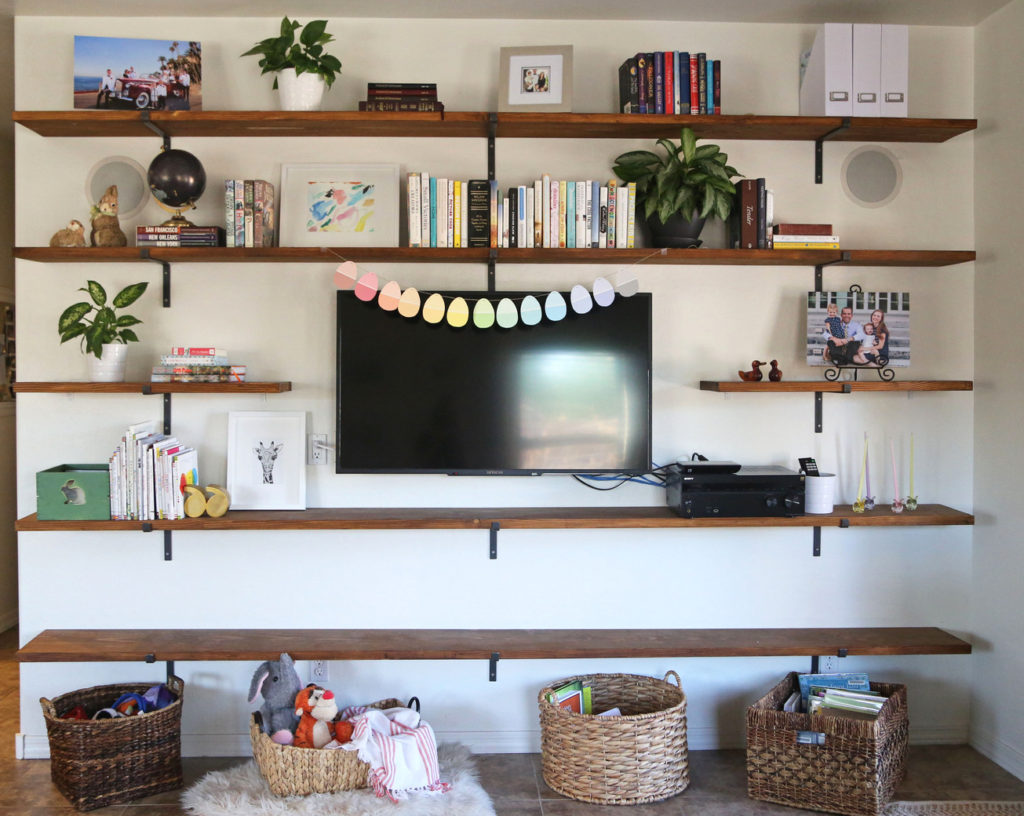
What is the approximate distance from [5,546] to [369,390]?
8.55 ft

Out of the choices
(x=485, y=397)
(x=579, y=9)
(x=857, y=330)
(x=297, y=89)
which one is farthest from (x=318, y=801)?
(x=579, y=9)

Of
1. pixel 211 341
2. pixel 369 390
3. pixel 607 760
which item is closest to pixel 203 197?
pixel 211 341

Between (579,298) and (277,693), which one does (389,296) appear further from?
(277,693)

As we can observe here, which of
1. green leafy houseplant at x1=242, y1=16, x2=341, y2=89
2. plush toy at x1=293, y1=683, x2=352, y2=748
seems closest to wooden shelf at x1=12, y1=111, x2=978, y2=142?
green leafy houseplant at x1=242, y1=16, x2=341, y2=89

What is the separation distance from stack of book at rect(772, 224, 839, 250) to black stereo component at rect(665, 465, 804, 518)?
0.74m

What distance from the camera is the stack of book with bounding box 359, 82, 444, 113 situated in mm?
2803

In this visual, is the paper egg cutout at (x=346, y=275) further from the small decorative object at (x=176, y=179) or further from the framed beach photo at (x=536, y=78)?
the framed beach photo at (x=536, y=78)

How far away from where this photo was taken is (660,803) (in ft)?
8.80

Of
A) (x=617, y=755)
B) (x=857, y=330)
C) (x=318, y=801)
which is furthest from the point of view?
(x=857, y=330)

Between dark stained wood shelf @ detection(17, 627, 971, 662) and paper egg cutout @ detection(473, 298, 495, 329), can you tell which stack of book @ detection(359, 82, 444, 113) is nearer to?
paper egg cutout @ detection(473, 298, 495, 329)

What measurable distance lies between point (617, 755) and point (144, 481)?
167 centimetres

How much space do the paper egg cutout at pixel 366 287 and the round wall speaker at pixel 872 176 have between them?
1.62 metres

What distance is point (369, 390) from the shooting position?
9.45 feet

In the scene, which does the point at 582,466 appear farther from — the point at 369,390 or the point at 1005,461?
the point at 1005,461
